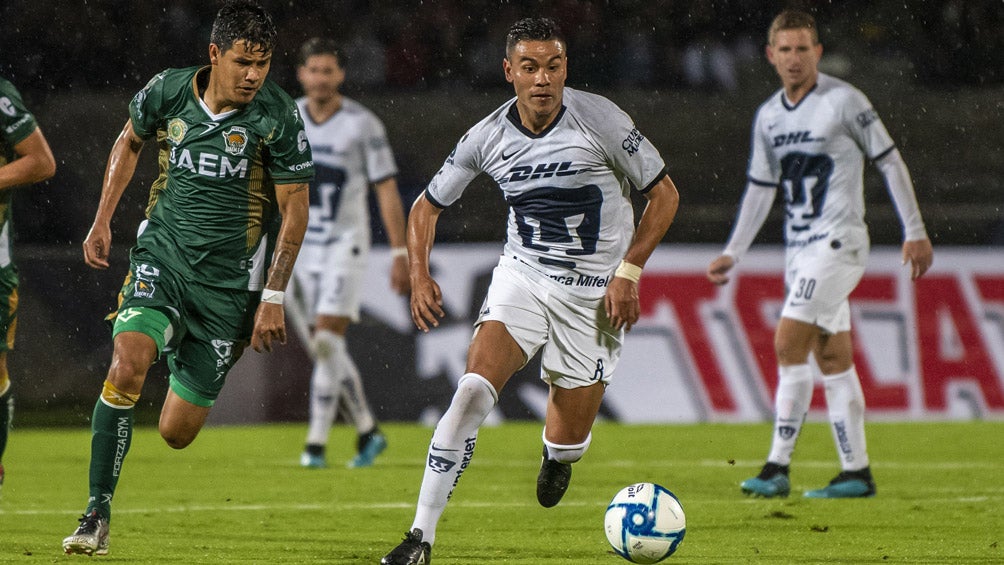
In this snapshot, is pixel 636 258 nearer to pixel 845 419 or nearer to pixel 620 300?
pixel 620 300

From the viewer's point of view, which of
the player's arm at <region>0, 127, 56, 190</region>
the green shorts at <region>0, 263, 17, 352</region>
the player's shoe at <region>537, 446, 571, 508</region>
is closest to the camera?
the player's shoe at <region>537, 446, 571, 508</region>

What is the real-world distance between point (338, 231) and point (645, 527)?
467cm

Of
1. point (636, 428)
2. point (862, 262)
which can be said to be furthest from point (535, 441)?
point (862, 262)

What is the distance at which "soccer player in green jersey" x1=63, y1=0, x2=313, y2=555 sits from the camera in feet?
18.1

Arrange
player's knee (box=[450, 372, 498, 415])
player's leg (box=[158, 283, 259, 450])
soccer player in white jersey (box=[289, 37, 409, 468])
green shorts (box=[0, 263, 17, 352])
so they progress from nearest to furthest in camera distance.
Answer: player's knee (box=[450, 372, 498, 415]), player's leg (box=[158, 283, 259, 450]), green shorts (box=[0, 263, 17, 352]), soccer player in white jersey (box=[289, 37, 409, 468])

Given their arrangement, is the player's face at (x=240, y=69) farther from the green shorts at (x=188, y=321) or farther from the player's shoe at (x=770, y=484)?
the player's shoe at (x=770, y=484)

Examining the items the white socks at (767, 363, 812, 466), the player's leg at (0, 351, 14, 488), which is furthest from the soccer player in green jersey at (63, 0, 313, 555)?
the white socks at (767, 363, 812, 466)

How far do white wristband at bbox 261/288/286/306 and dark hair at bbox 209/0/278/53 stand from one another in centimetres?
93

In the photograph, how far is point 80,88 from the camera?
44.7ft

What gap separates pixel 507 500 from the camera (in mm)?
7457

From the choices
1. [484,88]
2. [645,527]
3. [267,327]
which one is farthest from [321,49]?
[484,88]

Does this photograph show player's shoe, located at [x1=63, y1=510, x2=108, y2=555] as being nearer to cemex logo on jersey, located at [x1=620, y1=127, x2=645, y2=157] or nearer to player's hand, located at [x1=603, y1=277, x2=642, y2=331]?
player's hand, located at [x1=603, y1=277, x2=642, y2=331]

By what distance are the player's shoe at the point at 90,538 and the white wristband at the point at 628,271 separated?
2143 millimetres

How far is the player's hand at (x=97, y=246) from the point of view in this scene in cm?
566
